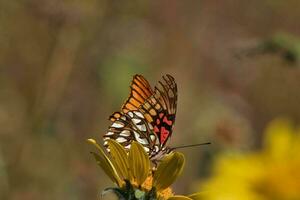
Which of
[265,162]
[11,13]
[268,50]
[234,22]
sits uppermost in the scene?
[234,22]

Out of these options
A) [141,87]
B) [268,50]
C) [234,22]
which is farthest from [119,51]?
[141,87]

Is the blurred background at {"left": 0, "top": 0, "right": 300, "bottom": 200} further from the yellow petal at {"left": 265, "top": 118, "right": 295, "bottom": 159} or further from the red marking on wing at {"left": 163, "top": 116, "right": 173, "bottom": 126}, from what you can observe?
the yellow petal at {"left": 265, "top": 118, "right": 295, "bottom": 159}

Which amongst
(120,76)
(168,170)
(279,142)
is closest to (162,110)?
(168,170)

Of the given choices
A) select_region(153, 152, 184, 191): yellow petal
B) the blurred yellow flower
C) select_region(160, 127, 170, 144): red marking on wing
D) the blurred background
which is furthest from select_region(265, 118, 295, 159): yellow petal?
the blurred background

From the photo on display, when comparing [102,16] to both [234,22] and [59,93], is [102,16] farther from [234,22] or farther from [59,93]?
[234,22]

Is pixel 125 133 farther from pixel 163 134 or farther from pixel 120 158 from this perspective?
pixel 120 158

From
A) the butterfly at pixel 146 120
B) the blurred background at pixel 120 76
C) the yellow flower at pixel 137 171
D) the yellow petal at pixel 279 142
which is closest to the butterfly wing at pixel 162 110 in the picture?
the butterfly at pixel 146 120

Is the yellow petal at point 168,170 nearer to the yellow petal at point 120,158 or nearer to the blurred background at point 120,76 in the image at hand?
the yellow petal at point 120,158
